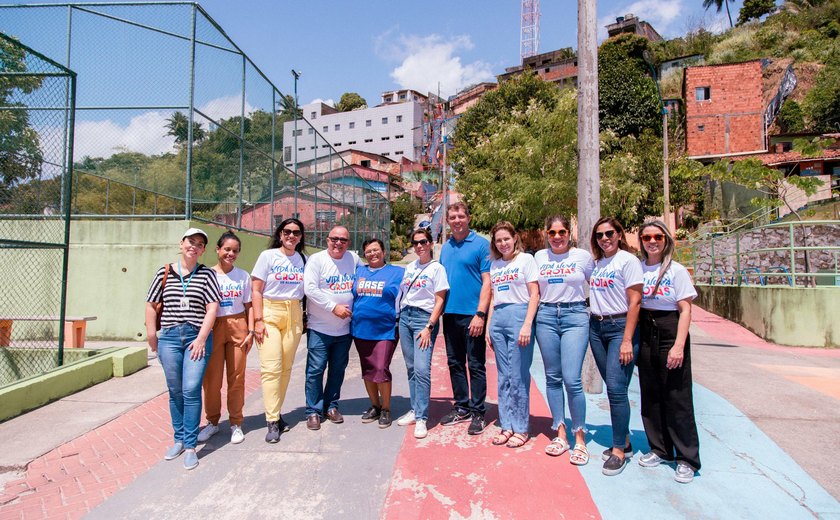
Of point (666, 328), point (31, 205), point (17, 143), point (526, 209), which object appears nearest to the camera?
point (666, 328)

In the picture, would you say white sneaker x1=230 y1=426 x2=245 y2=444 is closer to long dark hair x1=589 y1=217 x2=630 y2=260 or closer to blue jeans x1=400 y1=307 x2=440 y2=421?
blue jeans x1=400 y1=307 x2=440 y2=421

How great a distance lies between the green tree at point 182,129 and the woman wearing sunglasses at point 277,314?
15.6 feet

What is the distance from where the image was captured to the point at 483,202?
2436 centimetres

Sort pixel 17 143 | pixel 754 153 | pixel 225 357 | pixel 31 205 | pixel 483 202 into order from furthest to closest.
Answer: pixel 754 153
pixel 483 202
pixel 31 205
pixel 17 143
pixel 225 357

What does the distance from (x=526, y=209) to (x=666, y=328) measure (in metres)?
18.1

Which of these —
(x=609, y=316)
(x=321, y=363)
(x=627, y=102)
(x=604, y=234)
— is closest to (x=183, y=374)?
(x=321, y=363)

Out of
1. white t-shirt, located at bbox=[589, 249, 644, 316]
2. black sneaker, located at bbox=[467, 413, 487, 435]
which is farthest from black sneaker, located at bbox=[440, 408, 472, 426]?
white t-shirt, located at bbox=[589, 249, 644, 316]

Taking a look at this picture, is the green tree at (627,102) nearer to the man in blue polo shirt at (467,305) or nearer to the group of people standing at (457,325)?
the man in blue polo shirt at (467,305)

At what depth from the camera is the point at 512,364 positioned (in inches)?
152

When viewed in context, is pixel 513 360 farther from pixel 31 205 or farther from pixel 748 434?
pixel 31 205

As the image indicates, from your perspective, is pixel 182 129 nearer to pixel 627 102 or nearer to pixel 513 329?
pixel 513 329

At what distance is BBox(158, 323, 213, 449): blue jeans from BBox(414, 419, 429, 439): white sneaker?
169cm

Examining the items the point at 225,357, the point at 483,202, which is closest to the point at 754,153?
the point at 483,202

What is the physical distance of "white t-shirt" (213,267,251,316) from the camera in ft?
13.2
